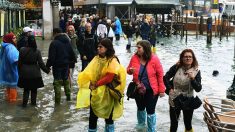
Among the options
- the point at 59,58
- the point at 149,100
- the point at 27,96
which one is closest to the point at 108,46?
the point at 149,100

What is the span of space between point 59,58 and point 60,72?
312mm

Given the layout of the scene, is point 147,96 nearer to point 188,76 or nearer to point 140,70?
point 140,70

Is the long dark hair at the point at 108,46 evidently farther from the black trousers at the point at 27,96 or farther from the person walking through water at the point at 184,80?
the black trousers at the point at 27,96

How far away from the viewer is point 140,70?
26.2ft

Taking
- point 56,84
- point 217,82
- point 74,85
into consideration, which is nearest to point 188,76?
point 56,84

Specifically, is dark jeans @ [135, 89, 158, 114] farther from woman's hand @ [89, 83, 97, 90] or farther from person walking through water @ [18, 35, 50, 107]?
person walking through water @ [18, 35, 50, 107]

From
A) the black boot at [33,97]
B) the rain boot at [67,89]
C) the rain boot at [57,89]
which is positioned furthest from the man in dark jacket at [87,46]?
the black boot at [33,97]

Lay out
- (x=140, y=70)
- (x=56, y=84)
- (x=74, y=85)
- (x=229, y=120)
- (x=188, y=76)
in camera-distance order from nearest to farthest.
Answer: (x=229, y=120) → (x=188, y=76) → (x=140, y=70) → (x=56, y=84) → (x=74, y=85)

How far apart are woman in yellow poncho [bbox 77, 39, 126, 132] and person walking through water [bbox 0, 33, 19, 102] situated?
4044 mm

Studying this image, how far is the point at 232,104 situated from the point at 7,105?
611cm

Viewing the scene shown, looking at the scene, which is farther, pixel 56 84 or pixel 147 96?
pixel 56 84

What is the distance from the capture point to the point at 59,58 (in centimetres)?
1060

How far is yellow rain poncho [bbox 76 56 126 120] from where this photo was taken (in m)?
7.15

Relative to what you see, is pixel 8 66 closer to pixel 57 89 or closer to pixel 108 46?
pixel 57 89
